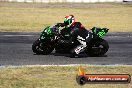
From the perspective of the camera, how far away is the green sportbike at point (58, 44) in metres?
18.7

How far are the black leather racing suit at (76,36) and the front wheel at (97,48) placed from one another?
1.01ft

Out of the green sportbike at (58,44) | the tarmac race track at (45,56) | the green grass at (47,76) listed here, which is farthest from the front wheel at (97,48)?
the green grass at (47,76)

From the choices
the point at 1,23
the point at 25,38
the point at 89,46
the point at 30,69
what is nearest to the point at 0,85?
the point at 30,69

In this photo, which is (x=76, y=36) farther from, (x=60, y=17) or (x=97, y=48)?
(x=60, y=17)

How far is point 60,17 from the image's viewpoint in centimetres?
3653

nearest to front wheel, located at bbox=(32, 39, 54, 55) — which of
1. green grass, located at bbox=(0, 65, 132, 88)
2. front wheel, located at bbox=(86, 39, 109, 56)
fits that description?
front wheel, located at bbox=(86, 39, 109, 56)

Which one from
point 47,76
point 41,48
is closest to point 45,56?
point 41,48

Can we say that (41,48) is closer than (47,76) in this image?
No

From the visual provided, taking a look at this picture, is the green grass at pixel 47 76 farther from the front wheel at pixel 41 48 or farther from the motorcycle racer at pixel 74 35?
the front wheel at pixel 41 48

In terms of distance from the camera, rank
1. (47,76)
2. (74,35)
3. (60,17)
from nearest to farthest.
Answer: (47,76) → (74,35) → (60,17)

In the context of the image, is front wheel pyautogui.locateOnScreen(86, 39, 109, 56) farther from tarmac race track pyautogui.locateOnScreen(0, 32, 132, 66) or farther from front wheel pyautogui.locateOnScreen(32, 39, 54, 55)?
front wheel pyautogui.locateOnScreen(32, 39, 54, 55)

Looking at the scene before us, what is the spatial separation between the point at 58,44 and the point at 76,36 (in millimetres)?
807

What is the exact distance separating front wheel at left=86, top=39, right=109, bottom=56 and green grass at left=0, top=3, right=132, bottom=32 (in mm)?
10249

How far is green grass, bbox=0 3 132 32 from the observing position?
101ft
